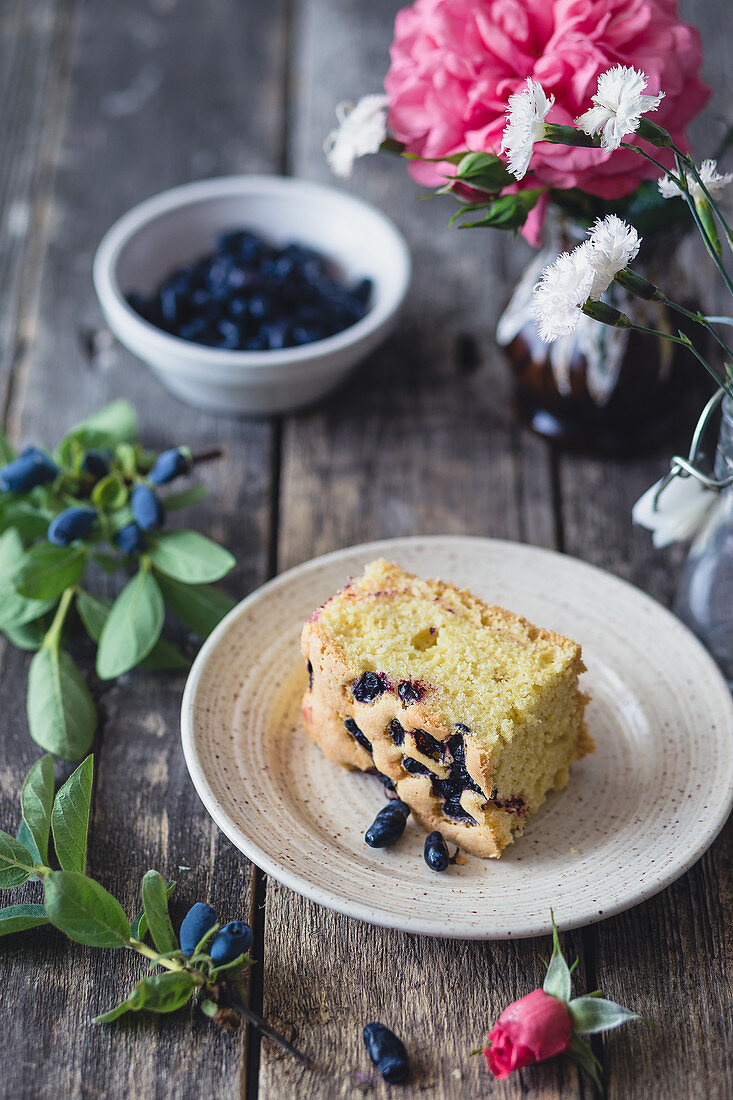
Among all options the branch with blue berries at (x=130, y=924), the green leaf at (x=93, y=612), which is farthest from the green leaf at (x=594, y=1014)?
the green leaf at (x=93, y=612)

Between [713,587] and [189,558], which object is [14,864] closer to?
[189,558]

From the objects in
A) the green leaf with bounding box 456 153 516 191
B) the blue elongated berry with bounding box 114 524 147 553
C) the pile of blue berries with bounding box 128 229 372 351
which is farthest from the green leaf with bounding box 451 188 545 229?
the blue elongated berry with bounding box 114 524 147 553

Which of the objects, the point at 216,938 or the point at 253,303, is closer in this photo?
the point at 216,938

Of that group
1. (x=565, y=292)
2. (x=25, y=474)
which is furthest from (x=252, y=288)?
(x=565, y=292)

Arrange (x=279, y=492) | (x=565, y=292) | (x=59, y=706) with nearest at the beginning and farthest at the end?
(x=565, y=292) → (x=59, y=706) → (x=279, y=492)

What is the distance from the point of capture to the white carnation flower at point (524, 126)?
1147 millimetres

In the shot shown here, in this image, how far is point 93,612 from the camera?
64.4 inches

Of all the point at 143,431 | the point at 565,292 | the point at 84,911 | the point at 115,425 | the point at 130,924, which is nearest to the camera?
the point at 565,292

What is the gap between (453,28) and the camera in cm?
144

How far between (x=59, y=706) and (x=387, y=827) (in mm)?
529

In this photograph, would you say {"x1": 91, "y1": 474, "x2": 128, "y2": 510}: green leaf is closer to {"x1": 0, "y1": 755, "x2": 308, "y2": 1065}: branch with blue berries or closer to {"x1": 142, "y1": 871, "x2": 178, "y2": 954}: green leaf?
{"x1": 0, "y1": 755, "x2": 308, "y2": 1065}: branch with blue berries

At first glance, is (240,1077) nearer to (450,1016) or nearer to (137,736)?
(450,1016)

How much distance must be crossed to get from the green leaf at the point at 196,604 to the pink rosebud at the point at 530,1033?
73 cm

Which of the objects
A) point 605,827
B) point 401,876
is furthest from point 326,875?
point 605,827
